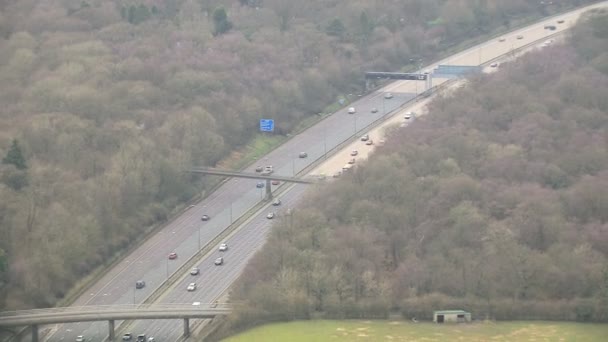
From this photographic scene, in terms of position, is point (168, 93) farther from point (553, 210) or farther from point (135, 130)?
point (553, 210)

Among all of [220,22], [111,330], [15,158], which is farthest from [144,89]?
[111,330]

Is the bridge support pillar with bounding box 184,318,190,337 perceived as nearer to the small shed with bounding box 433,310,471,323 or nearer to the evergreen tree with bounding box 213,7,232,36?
the small shed with bounding box 433,310,471,323

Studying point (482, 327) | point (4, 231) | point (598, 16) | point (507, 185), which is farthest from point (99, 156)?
point (598, 16)

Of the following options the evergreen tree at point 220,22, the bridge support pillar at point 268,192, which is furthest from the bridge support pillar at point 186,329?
the evergreen tree at point 220,22

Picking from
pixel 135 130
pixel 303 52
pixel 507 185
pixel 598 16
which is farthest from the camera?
pixel 303 52

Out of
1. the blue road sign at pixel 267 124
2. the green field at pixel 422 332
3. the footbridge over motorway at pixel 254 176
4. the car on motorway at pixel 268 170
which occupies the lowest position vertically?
the green field at pixel 422 332

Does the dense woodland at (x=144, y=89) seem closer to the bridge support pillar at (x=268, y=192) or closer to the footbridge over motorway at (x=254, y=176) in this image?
the footbridge over motorway at (x=254, y=176)
